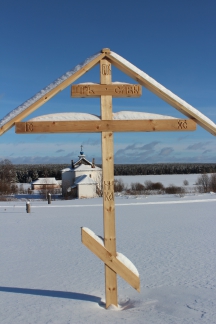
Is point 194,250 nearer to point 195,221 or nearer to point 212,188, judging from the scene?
point 195,221

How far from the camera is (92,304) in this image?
4.82 meters

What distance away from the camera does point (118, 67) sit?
4.66 meters

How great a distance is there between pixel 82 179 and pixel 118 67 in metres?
32.3

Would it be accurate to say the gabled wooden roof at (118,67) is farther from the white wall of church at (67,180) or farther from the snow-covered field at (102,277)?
the white wall of church at (67,180)

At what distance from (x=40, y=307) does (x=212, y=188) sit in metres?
39.2

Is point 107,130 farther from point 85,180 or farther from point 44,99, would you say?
point 85,180

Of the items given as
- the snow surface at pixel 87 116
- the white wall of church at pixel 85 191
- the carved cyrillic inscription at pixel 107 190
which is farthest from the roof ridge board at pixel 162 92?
the white wall of church at pixel 85 191

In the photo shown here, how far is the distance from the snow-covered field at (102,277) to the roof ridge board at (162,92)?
97.9 inches

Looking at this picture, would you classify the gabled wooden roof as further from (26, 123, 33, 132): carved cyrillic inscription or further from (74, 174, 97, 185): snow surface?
(74, 174, 97, 185): snow surface

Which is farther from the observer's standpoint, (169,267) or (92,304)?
(169,267)

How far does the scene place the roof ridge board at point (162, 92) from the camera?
454 centimetres

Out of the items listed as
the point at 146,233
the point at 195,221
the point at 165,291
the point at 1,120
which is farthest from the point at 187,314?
the point at 195,221

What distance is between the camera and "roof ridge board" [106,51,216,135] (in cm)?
454

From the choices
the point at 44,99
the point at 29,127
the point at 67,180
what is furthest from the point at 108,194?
the point at 67,180
